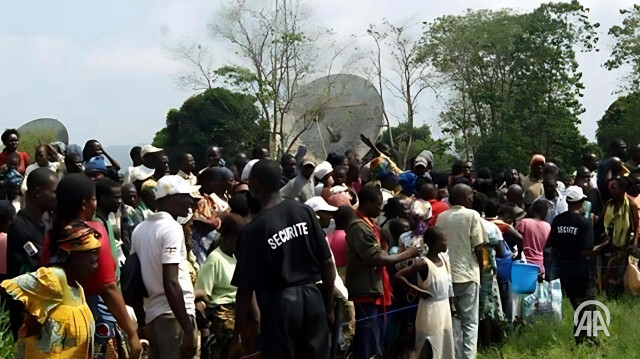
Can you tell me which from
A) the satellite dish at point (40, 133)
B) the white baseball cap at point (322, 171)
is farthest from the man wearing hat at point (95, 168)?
the satellite dish at point (40, 133)

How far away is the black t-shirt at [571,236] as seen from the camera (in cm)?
1011

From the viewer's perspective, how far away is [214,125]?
1535 inches

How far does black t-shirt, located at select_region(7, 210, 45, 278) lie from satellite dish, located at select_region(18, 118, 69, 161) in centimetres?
640

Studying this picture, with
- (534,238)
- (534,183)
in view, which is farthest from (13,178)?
(534,183)

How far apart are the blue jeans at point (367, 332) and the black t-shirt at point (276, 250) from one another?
2063mm

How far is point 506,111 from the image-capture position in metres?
39.7

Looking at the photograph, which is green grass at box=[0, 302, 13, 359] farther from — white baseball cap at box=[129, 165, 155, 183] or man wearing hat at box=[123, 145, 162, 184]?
man wearing hat at box=[123, 145, 162, 184]

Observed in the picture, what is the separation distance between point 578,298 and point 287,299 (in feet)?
17.7

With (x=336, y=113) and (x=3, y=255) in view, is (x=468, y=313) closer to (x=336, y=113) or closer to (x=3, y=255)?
(x=3, y=255)

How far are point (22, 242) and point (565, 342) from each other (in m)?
5.86

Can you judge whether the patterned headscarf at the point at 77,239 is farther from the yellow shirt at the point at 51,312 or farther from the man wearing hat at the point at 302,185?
the man wearing hat at the point at 302,185

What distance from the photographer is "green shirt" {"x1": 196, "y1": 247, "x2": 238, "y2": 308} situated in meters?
6.90

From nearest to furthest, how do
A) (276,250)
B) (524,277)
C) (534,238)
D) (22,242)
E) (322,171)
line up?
(276,250) → (22,242) → (524,277) → (534,238) → (322,171)

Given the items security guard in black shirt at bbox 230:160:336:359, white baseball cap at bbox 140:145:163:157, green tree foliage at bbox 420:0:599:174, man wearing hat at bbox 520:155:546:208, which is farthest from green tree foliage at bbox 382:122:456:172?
security guard in black shirt at bbox 230:160:336:359
